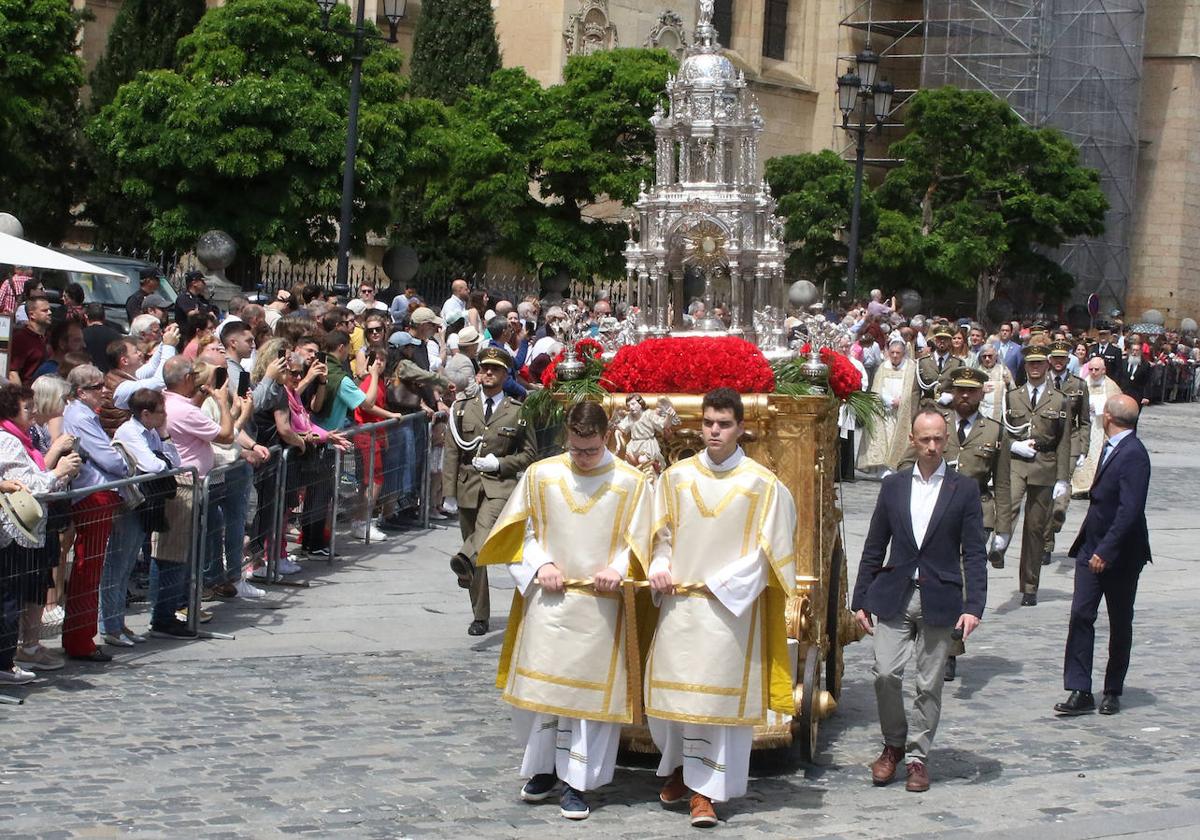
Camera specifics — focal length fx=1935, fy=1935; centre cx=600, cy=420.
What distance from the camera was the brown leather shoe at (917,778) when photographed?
8.62 metres

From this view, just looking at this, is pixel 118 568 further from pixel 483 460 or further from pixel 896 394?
pixel 896 394

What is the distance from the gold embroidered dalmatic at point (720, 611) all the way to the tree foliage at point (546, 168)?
27491 millimetres

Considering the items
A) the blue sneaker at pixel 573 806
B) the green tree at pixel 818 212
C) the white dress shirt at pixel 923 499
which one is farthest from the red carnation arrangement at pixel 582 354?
the green tree at pixel 818 212

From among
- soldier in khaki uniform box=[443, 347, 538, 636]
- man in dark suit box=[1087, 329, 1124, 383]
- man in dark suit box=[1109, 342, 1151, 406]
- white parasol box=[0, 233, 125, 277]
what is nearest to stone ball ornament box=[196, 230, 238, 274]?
white parasol box=[0, 233, 125, 277]

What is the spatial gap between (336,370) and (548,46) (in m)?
28.9

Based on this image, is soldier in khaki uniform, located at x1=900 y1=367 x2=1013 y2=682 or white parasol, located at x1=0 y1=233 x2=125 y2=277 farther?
white parasol, located at x1=0 y1=233 x2=125 y2=277

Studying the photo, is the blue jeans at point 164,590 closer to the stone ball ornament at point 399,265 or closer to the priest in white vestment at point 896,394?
the priest in white vestment at point 896,394

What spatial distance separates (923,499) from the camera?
8.97 m

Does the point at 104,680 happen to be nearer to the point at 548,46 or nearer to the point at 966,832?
the point at 966,832

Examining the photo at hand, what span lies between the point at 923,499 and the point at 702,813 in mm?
1957

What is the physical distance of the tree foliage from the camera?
117 ft

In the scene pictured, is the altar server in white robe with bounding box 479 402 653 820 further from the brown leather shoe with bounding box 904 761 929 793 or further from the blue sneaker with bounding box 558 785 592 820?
the brown leather shoe with bounding box 904 761 929 793

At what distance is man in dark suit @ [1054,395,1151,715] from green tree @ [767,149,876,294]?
32398 millimetres

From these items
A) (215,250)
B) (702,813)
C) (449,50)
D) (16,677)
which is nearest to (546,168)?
(449,50)
